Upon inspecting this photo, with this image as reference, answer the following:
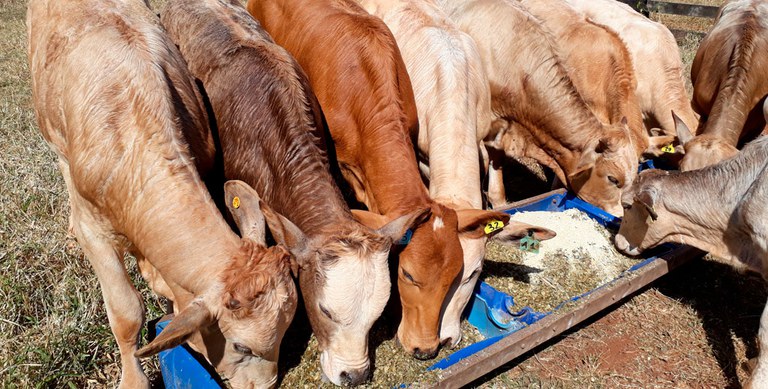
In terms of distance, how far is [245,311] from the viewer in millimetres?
2965

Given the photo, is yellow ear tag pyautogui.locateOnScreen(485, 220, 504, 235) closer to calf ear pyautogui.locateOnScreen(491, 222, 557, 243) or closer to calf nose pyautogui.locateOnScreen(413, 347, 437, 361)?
calf ear pyautogui.locateOnScreen(491, 222, 557, 243)

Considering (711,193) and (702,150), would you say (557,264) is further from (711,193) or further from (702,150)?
(702,150)

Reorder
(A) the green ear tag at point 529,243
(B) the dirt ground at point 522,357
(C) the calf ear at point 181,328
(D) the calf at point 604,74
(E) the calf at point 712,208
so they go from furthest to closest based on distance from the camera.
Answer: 1. (D) the calf at point 604,74
2. (A) the green ear tag at point 529,243
3. (E) the calf at point 712,208
4. (B) the dirt ground at point 522,357
5. (C) the calf ear at point 181,328

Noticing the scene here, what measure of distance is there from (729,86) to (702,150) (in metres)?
1.24

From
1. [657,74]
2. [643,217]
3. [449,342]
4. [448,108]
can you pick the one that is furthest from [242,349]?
[657,74]

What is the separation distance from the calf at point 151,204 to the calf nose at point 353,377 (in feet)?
1.34

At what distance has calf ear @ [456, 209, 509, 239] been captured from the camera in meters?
3.90

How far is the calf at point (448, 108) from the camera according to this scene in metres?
4.11

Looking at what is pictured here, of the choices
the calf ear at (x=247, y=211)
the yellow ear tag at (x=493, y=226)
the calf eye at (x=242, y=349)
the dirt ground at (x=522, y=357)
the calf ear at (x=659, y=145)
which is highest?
the calf ear at (x=247, y=211)

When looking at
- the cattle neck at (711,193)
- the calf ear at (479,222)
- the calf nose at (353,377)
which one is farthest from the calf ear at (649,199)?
the calf nose at (353,377)

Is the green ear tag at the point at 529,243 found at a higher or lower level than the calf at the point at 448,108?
lower

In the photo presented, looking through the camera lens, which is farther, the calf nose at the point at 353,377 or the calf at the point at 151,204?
the calf nose at the point at 353,377

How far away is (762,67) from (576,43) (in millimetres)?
1975

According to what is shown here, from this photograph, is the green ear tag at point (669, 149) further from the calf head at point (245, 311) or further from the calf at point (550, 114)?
the calf head at point (245, 311)
